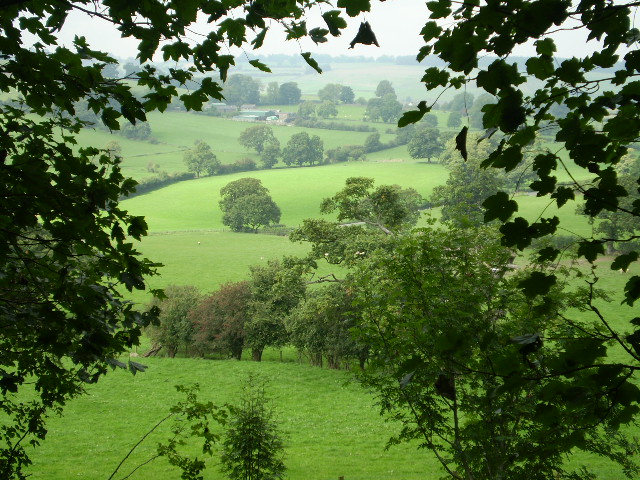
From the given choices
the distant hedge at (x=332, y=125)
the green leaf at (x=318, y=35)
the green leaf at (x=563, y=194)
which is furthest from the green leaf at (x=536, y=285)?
the distant hedge at (x=332, y=125)

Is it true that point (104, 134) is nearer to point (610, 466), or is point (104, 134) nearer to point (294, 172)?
point (294, 172)

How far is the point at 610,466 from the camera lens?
17.7 meters

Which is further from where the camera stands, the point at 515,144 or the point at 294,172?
the point at 294,172

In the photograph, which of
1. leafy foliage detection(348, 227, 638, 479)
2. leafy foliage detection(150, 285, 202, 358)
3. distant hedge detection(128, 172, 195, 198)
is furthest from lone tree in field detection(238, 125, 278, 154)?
leafy foliage detection(348, 227, 638, 479)

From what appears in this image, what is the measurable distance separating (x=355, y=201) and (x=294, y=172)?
5844 centimetres

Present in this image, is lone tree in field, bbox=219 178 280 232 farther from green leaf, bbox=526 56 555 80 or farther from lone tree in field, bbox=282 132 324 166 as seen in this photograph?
green leaf, bbox=526 56 555 80

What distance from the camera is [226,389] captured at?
28.7 metres

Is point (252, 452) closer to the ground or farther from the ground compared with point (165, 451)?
closer to the ground

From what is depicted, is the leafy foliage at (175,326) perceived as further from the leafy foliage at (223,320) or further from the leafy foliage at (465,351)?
the leafy foliage at (465,351)

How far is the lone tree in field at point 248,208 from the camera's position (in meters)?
62.7

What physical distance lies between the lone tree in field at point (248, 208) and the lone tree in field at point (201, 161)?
789 inches

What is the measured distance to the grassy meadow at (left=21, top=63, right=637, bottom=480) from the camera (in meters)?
18.0

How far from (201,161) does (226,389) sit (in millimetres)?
60590

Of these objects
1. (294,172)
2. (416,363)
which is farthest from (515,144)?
(294,172)
